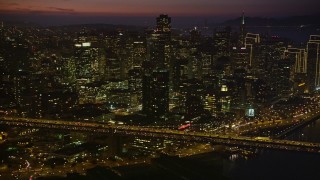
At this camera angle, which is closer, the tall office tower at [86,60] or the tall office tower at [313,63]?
the tall office tower at [86,60]

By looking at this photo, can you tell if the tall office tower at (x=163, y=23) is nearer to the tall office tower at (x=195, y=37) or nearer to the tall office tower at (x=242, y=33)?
the tall office tower at (x=195, y=37)

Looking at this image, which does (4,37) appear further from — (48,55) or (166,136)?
(166,136)

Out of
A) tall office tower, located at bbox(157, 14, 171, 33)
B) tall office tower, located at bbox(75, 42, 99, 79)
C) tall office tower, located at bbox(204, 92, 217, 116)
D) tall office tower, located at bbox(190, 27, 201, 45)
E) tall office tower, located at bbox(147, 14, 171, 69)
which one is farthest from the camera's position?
tall office tower, located at bbox(190, 27, 201, 45)

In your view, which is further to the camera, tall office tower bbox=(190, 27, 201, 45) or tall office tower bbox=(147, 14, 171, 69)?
tall office tower bbox=(190, 27, 201, 45)

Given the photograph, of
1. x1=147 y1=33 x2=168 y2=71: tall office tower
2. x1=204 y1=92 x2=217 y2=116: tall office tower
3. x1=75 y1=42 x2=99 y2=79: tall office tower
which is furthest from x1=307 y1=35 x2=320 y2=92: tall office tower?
x1=75 y1=42 x2=99 y2=79: tall office tower

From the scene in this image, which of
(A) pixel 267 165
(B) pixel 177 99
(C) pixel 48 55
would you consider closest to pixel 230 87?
(B) pixel 177 99

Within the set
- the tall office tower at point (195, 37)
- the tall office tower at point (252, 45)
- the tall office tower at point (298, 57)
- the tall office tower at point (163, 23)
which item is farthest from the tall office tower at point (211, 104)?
the tall office tower at point (195, 37)

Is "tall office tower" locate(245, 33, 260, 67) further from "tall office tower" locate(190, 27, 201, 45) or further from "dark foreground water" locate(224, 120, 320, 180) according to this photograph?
"dark foreground water" locate(224, 120, 320, 180)
